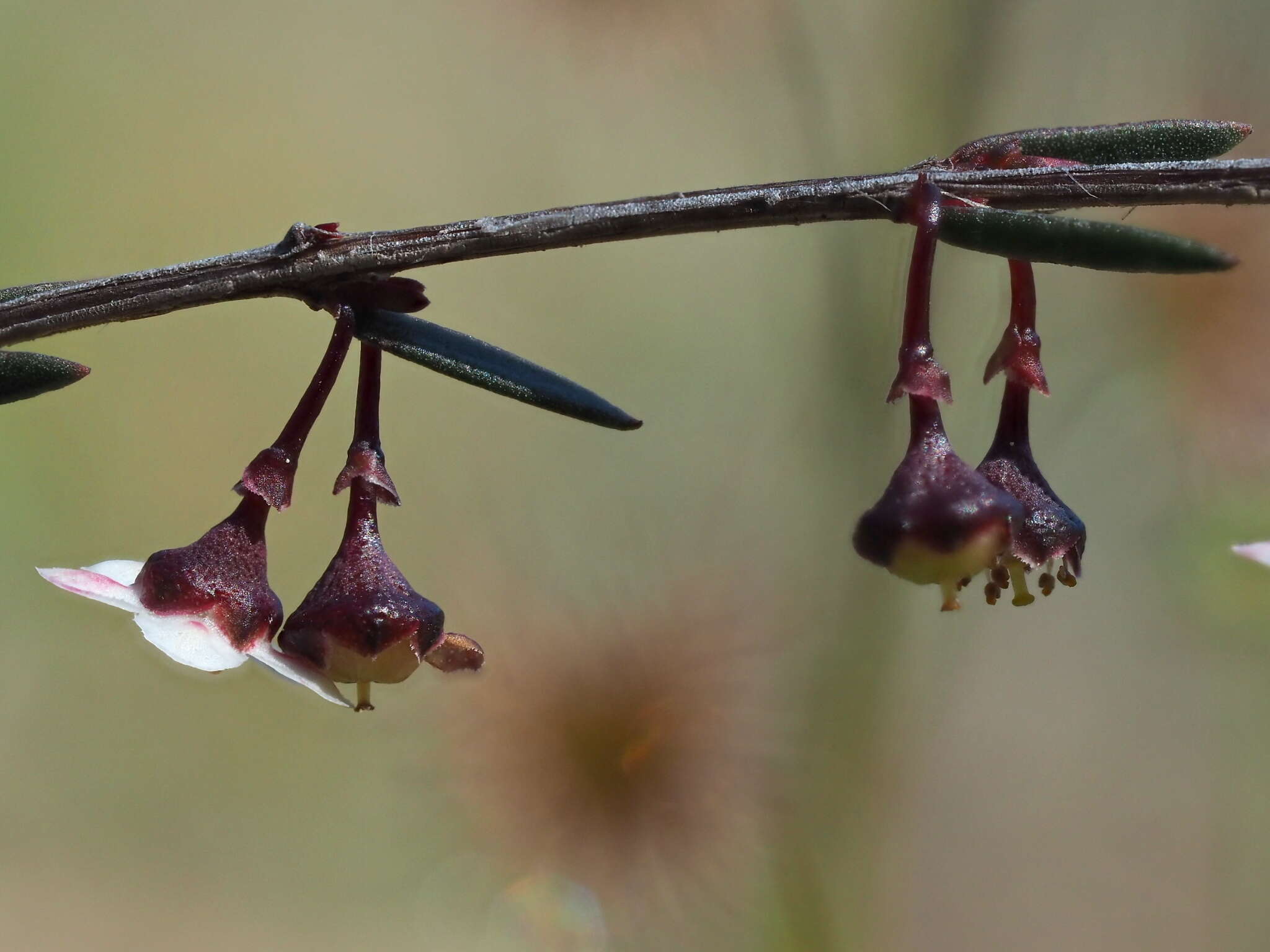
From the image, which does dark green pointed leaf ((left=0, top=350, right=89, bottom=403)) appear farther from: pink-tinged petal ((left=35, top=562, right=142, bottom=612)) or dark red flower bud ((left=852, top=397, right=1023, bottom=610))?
dark red flower bud ((left=852, top=397, right=1023, bottom=610))

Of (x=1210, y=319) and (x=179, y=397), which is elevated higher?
(x=1210, y=319)

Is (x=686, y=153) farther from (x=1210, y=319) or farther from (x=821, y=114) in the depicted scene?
(x=1210, y=319)

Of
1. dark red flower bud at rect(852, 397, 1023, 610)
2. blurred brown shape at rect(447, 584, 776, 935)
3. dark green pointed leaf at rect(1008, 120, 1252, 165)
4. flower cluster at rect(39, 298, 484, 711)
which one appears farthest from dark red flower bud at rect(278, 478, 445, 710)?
blurred brown shape at rect(447, 584, 776, 935)

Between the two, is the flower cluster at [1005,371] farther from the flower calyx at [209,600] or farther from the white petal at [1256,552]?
the flower calyx at [209,600]

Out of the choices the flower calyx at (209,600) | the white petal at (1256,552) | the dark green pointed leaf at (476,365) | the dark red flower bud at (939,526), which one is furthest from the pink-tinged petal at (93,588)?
the white petal at (1256,552)

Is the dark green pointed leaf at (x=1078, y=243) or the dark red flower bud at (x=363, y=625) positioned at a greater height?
the dark green pointed leaf at (x=1078, y=243)

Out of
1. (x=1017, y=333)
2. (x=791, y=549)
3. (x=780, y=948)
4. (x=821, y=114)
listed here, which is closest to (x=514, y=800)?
(x=780, y=948)
